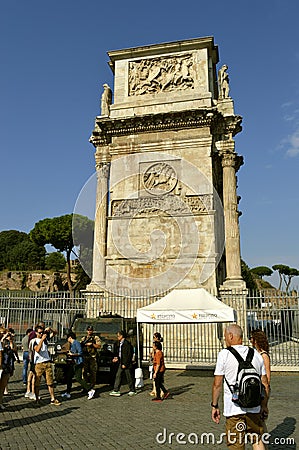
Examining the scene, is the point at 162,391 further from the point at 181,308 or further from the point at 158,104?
the point at 158,104

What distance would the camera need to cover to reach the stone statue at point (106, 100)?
67.3 ft

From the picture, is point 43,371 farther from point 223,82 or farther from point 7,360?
point 223,82

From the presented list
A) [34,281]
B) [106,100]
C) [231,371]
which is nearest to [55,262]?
[34,281]

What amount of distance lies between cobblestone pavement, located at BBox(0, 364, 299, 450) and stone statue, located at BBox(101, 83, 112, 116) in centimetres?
1393

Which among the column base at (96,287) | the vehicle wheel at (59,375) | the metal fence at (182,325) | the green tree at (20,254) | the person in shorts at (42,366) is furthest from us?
the green tree at (20,254)

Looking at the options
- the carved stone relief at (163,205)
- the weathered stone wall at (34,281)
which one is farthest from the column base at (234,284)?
the weathered stone wall at (34,281)

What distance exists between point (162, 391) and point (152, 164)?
11.0m

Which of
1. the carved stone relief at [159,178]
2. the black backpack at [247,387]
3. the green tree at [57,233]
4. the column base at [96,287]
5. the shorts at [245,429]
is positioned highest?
the green tree at [57,233]

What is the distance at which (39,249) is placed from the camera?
253 ft

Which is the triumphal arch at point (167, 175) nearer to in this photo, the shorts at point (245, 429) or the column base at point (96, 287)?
the column base at point (96, 287)

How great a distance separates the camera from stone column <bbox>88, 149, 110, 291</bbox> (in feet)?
60.1

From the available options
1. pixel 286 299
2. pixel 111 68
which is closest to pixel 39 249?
pixel 111 68

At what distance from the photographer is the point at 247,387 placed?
4.05 metres

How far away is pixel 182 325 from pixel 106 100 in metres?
11.9
